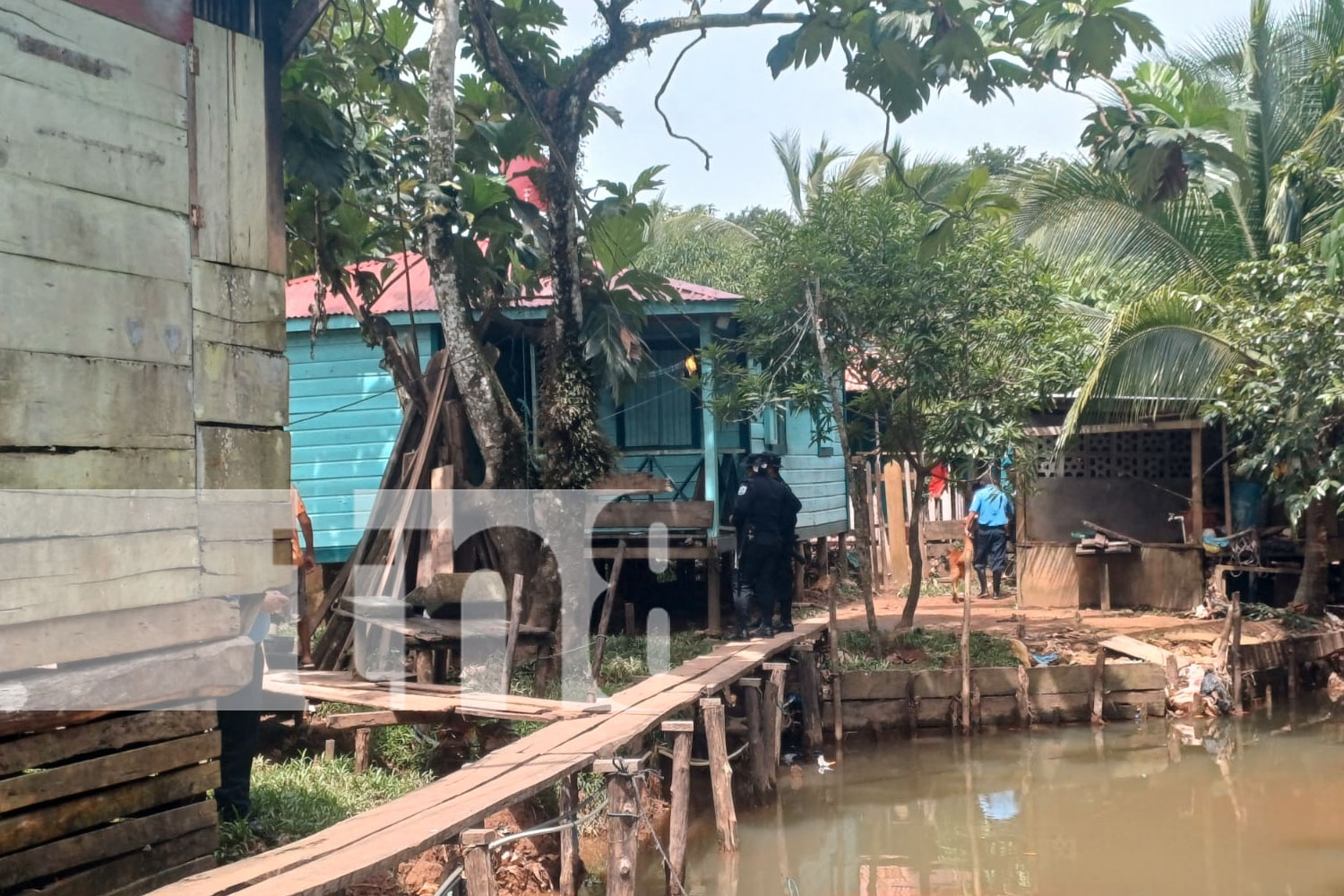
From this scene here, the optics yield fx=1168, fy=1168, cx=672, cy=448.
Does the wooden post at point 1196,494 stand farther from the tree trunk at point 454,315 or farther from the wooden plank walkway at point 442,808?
the tree trunk at point 454,315

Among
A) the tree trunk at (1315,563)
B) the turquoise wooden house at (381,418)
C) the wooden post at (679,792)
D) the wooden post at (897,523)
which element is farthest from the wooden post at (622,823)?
the wooden post at (897,523)

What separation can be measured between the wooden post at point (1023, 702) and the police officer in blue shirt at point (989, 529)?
520 cm

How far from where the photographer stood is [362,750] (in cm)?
801

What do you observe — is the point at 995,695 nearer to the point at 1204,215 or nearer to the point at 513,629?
the point at 513,629

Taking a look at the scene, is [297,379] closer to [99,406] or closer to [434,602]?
[434,602]

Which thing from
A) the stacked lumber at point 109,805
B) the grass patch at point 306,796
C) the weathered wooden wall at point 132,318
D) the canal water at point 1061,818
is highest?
the weathered wooden wall at point 132,318

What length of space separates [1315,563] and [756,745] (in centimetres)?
787

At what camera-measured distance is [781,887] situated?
302 inches

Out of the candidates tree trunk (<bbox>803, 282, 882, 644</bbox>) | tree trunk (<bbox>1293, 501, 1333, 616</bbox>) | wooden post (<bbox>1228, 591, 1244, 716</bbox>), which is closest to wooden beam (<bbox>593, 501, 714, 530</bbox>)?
tree trunk (<bbox>803, 282, 882, 644</bbox>)

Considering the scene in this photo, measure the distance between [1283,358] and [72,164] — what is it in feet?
35.1

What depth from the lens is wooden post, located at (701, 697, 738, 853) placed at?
799 centimetres

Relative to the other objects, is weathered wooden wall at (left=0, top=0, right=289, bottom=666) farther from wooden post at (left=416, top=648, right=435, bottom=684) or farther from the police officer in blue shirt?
the police officer in blue shirt

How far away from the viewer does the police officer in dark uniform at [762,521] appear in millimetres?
10586

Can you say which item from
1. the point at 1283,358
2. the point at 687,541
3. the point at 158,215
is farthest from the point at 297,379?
the point at 1283,358
